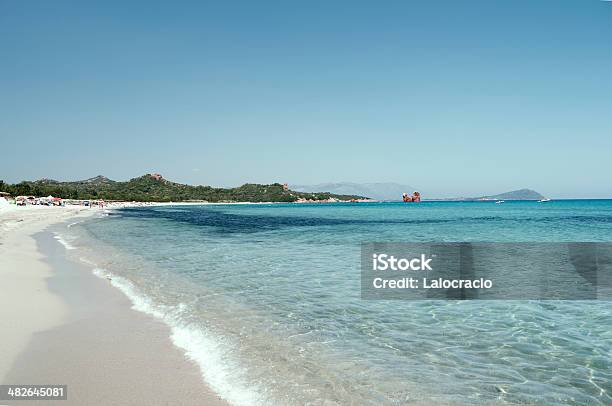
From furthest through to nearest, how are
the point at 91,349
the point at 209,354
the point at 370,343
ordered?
the point at 370,343 < the point at 209,354 < the point at 91,349

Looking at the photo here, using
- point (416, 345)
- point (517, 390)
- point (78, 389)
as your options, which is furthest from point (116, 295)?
point (517, 390)

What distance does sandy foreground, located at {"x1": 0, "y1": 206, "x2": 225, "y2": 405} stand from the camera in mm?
5285

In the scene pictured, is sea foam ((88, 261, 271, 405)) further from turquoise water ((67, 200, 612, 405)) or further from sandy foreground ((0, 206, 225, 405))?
sandy foreground ((0, 206, 225, 405))

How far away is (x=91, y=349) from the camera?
6.80 m

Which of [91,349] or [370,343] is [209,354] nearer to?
[91,349]

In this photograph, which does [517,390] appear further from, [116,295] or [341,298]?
[116,295]

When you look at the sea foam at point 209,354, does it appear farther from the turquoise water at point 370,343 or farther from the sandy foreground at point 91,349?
the sandy foreground at point 91,349

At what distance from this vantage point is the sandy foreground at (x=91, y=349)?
17.3ft

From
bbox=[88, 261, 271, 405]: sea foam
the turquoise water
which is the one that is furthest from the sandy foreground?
the turquoise water

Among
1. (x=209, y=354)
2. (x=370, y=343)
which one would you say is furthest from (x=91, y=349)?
(x=370, y=343)

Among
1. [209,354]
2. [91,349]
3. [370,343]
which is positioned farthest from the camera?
[370,343]

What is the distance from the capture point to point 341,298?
36.5 ft

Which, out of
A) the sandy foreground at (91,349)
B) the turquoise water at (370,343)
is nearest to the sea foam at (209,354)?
the turquoise water at (370,343)

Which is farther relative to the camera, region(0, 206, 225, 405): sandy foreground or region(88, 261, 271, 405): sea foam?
region(88, 261, 271, 405): sea foam
